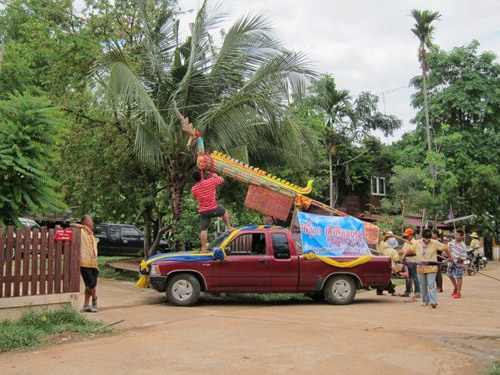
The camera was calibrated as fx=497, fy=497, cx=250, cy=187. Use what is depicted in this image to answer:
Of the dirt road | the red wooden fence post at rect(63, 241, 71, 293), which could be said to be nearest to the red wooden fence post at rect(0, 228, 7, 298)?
the red wooden fence post at rect(63, 241, 71, 293)

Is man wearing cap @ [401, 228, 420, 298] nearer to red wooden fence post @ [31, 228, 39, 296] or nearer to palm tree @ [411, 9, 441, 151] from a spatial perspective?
red wooden fence post @ [31, 228, 39, 296]

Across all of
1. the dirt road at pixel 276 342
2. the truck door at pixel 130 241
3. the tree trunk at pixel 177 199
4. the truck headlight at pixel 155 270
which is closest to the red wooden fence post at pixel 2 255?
the dirt road at pixel 276 342

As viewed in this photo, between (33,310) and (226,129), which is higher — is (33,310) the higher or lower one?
the lower one

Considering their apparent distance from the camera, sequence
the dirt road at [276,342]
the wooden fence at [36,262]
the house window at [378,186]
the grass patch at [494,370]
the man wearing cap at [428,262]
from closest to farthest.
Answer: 1. the grass patch at [494,370]
2. the dirt road at [276,342]
3. the wooden fence at [36,262]
4. the man wearing cap at [428,262]
5. the house window at [378,186]

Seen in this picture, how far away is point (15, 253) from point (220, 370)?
12.4 feet

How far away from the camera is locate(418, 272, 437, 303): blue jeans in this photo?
10.8m

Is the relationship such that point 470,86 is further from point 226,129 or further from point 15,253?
point 15,253

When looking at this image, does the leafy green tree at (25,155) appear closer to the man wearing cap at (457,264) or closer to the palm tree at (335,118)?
the man wearing cap at (457,264)

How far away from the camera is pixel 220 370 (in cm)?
560

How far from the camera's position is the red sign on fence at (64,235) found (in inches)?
313

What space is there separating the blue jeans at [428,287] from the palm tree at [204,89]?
5.25 m

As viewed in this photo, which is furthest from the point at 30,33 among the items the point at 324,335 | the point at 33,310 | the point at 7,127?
the point at 324,335

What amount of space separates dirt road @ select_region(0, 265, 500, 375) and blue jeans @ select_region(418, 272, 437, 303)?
11.1 inches

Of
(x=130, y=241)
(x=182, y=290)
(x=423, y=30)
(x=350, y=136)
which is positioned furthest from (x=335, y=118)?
(x=182, y=290)
